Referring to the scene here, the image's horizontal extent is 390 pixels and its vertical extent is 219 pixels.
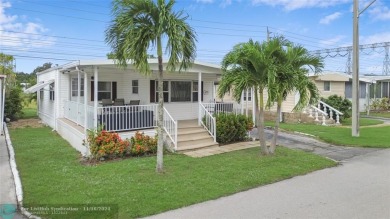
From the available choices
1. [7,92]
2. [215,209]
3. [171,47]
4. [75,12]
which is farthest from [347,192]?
[75,12]

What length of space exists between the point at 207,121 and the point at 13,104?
13995 millimetres

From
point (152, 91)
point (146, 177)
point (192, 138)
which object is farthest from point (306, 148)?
point (146, 177)

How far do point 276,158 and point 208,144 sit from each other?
2.77 meters

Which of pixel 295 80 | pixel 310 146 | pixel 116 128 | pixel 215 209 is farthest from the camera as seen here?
pixel 310 146

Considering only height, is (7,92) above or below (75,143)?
above

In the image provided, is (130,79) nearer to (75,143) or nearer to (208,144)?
(75,143)

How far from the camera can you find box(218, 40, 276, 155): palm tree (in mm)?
9633

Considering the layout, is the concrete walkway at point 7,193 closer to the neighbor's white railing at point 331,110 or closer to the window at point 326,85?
the neighbor's white railing at point 331,110

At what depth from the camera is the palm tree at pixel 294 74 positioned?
951 centimetres

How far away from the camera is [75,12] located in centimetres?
2730

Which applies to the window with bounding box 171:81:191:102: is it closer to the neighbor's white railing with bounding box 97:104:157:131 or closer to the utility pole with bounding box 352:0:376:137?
the neighbor's white railing with bounding box 97:104:157:131

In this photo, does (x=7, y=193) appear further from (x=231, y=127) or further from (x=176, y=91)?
(x=176, y=91)

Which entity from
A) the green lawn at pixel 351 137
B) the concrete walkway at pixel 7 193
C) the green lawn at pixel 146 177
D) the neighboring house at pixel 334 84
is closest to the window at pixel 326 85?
the neighboring house at pixel 334 84

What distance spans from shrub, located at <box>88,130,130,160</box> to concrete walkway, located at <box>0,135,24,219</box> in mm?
2207
